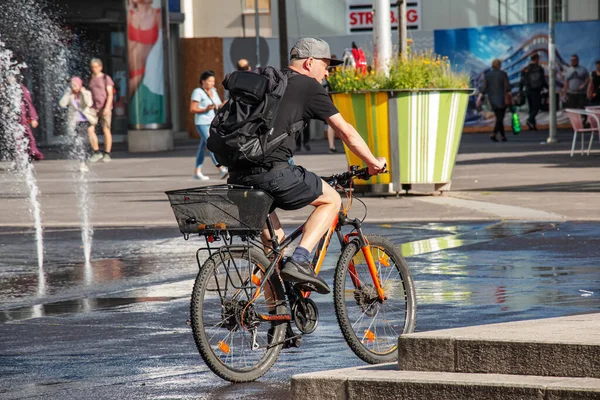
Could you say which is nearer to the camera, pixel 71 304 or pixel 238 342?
pixel 238 342

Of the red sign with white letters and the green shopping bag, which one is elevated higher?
the red sign with white letters

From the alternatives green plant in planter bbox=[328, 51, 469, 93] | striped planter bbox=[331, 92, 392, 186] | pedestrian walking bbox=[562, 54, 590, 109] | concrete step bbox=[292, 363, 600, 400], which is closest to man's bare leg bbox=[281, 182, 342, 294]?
concrete step bbox=[292, 363, 600, 400]

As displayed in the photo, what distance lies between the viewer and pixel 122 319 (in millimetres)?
8547

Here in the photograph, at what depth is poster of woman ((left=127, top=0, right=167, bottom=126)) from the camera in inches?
1230

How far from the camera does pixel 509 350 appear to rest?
5512 mm

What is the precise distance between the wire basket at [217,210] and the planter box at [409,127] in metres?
10.0

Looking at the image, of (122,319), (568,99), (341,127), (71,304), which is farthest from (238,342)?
(568,99)

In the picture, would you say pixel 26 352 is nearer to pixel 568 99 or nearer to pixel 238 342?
pixel 238 342

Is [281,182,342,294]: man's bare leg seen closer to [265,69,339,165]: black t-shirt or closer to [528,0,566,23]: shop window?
[265,69,339,165]: black t-shirt

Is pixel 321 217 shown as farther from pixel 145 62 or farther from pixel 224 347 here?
pixel 145 62

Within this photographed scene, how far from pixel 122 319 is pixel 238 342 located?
204cm

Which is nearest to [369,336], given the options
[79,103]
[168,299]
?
[168,299]

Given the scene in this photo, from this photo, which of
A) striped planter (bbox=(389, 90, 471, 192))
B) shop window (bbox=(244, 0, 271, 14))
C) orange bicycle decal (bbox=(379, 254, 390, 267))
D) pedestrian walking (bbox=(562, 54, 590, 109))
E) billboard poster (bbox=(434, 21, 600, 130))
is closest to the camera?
orange bicycle decal (bbox=(379, 254, 390, 267))

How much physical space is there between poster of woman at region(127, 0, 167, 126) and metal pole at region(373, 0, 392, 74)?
13.9 metres
